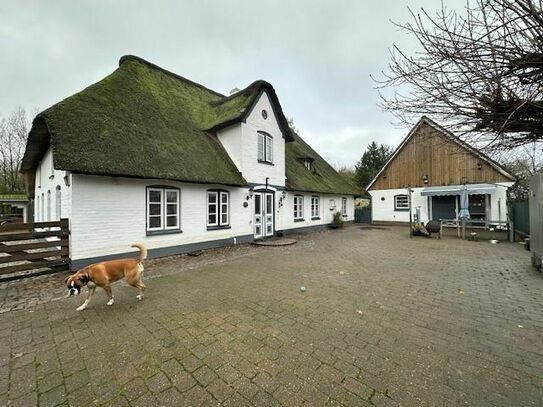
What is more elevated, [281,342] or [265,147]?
[265,147]

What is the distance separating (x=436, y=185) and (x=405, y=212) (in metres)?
3.06

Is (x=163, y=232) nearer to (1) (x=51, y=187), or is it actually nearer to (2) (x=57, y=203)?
(2) (x=57, y=203)

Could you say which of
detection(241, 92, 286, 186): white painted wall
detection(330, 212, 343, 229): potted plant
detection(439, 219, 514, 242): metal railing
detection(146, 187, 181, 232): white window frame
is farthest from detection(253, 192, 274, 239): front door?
detection(439, 219, 514, 242): metal railing

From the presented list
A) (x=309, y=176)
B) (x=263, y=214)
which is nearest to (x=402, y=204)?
(x=309, y=176)

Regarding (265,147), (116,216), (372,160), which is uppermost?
(372,160)

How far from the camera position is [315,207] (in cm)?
1780

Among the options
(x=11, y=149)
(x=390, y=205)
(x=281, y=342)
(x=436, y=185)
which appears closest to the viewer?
(x=281, y=342)

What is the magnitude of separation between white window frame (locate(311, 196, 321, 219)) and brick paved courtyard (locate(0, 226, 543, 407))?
1113cm

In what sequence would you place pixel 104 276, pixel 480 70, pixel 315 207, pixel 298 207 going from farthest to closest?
pixel 315 207 → pixel 298 207 → pixel 104 276 → pixel 480 70

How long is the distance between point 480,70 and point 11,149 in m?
44.1

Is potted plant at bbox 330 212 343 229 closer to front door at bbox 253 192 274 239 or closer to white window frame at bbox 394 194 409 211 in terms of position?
white window frame at bbox 394 194 409 211

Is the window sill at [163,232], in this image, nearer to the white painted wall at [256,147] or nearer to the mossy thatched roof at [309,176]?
the white painted wall at [256,147]

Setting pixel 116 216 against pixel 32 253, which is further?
pixel 116 216

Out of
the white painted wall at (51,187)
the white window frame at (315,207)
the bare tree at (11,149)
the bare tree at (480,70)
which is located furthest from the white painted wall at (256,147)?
the bare tree at (11,149)
